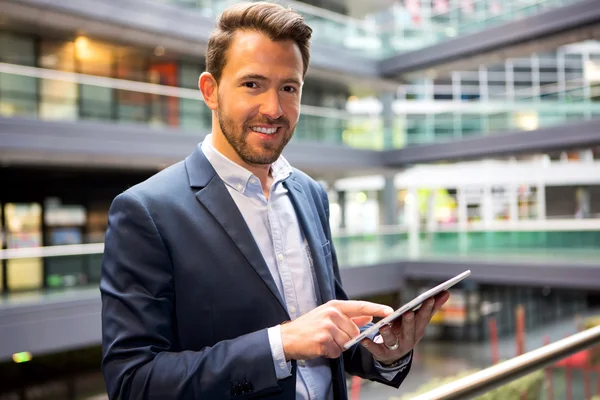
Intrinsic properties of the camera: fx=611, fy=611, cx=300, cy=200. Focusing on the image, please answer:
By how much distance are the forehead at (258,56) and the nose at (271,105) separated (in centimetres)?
5

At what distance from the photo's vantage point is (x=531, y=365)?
1.87 metres

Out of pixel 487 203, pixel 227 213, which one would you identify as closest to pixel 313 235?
pixel 227 213

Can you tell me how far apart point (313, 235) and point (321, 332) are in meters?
0.44

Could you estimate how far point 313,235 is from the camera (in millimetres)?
1593

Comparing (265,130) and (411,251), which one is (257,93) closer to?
(265,130)

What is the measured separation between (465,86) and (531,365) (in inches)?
1410

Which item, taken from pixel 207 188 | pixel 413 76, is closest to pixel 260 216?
pixel 207 188

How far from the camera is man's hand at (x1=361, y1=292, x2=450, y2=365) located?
51.9 inches

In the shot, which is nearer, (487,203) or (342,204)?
(342,204)

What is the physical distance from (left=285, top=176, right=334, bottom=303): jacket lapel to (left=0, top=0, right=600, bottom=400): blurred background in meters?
6.57

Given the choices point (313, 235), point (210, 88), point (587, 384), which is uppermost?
point (210, 88)

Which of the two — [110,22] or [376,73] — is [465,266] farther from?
[110,22]

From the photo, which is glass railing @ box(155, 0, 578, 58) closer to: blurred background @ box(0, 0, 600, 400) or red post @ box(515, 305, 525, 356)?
blurred background @ box(0, 0, 600, 400)

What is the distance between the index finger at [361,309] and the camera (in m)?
1.25
